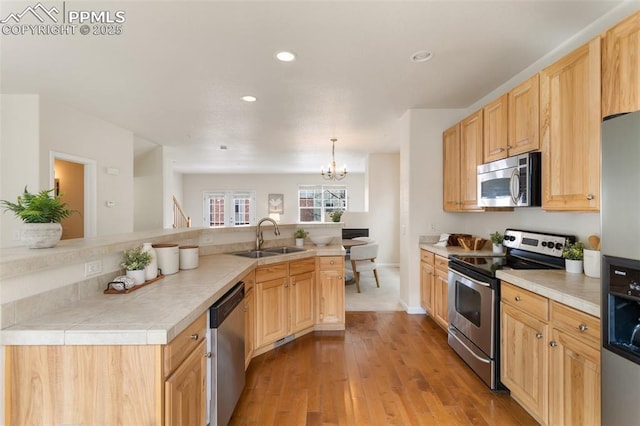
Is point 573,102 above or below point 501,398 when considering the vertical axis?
above

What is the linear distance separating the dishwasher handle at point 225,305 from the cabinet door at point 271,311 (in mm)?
645

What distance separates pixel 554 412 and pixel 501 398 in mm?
566

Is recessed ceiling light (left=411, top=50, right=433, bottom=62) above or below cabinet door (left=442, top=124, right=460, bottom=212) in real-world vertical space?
above

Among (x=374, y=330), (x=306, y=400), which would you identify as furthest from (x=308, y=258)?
(x=306, y=400)

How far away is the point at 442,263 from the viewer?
10.8 feet

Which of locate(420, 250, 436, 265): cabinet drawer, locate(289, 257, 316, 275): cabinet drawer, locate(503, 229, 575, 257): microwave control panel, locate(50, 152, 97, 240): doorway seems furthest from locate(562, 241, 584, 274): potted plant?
locate(50, 152, 97, 240): doorway

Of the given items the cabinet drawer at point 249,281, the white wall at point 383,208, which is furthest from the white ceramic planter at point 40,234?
the white wall at point 383,208

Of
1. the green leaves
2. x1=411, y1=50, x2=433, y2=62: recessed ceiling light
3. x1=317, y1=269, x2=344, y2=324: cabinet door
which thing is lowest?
x1=317, y1=269, x2=344, y2=324: cabinet door

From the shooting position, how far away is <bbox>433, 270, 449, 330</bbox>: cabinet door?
3184 mm

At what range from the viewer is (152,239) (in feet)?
7.08

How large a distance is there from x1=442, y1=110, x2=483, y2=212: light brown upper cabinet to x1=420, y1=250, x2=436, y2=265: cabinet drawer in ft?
2.07

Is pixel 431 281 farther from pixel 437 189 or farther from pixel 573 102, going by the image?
pixel 573 102

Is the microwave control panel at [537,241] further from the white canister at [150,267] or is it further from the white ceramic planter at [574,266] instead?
the white canister at [150,267]

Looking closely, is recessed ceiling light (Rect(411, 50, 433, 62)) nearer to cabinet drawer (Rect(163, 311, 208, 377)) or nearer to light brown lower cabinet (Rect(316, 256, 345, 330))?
light brown lower cabinet (Rect(316, 256, 345, 330))
